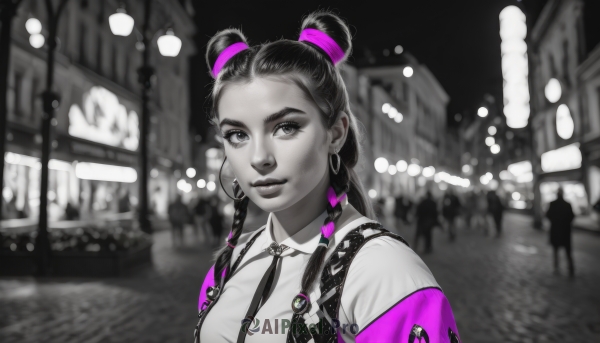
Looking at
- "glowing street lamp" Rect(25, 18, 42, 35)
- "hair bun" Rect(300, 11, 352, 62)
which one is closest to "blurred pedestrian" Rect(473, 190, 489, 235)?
"glowing street lamp" Rect(25, 18, 42, 35)

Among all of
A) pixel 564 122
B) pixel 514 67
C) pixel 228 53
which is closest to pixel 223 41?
pixel 228 53

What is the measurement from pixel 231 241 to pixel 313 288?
56cm

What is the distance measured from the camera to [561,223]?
1034 cm

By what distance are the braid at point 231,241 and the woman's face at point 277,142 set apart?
40cm

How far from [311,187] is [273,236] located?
0.34m

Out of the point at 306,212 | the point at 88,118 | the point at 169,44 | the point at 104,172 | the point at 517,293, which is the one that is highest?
the point at 88,118

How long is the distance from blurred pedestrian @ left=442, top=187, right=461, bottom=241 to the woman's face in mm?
15917

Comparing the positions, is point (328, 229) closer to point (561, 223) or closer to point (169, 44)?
point (169, 44)

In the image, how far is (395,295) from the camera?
1.27m

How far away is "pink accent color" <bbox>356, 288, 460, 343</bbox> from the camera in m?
1.25

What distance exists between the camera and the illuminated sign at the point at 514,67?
23953 millimetres

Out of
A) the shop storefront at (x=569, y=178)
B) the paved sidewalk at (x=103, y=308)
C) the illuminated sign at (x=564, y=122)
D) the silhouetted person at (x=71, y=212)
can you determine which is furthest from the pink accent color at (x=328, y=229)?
the illuminated sign at (x=564, y=122)

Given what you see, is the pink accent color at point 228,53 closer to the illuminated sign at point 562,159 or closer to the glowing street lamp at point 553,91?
the illuminated sign at point 562,159

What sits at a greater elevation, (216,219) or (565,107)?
(565,107)
